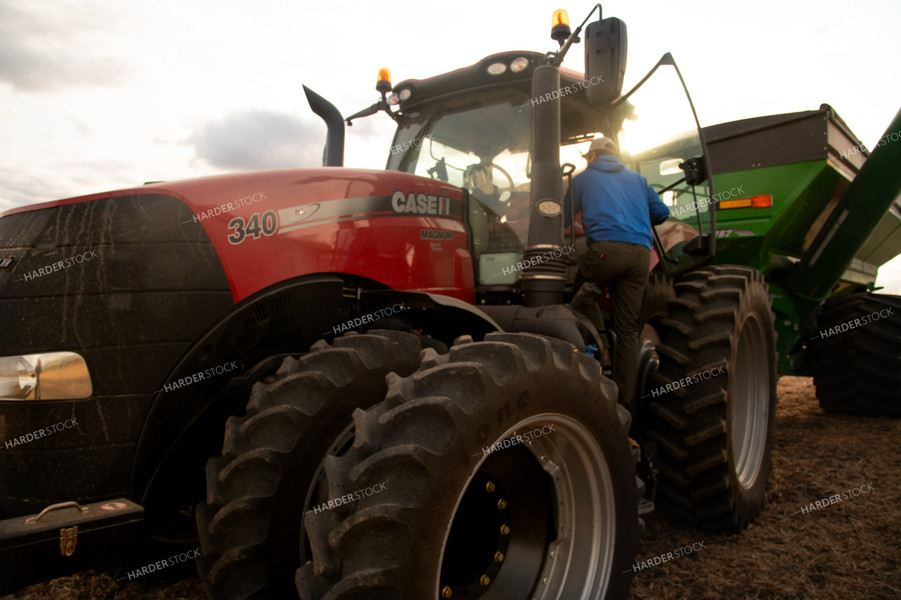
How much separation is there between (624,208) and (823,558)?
2.02m

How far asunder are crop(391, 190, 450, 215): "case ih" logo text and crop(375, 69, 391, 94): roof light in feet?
3.59

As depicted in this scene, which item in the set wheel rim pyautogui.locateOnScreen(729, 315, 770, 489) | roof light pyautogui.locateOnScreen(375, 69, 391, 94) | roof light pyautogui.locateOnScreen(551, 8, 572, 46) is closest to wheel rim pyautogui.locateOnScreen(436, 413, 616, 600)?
roof light pyautogui.locateOnScreen(551, 8, 572, 46)

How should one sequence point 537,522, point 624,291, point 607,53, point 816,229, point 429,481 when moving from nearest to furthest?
point 429,481 → point 537,522 → point 607,53 → point 624,291 → point 816,229

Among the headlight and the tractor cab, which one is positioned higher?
the tractor cab

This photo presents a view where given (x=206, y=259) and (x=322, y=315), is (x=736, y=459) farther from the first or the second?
(x=206, y=259)

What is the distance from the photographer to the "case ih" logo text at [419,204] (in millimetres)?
2756

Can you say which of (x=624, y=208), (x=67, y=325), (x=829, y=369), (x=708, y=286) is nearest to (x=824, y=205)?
(x=829, y=369)

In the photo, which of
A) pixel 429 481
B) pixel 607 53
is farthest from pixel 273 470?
pixel 607 53

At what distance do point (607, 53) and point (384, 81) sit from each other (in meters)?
1.60

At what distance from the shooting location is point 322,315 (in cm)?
249

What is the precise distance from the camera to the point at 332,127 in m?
3.16

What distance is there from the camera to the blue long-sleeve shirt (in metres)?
3.15

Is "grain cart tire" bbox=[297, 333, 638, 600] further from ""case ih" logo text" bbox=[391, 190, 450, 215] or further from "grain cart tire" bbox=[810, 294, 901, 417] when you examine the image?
"grain cart tire" bbox=[810, 294, 901, 417]

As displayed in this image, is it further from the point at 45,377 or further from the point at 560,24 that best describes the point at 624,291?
the point at 45,377
